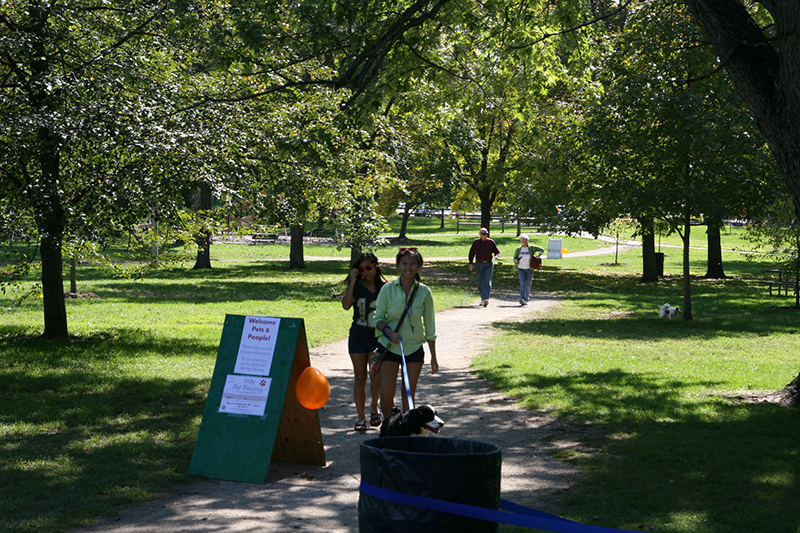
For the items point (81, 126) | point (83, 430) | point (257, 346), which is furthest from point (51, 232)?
point (257, 346)

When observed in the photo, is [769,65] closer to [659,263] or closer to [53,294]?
[53,294]

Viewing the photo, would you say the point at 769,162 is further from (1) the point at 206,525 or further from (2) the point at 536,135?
(1) the point at 206,525

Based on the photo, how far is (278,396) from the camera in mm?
6516

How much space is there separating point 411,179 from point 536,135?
2011 cm

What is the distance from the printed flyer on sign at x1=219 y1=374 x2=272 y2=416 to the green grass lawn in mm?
643

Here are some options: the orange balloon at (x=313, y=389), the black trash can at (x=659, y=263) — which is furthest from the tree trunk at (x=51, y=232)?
the black trash can at (x=659, y=263)

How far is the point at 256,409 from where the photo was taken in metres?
6.52

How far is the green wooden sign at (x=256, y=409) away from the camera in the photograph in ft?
20.9

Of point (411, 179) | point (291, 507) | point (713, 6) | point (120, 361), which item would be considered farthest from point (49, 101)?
point (411, 179)

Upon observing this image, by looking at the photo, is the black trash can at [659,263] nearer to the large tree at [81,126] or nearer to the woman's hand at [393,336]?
the large tree at [81,126]

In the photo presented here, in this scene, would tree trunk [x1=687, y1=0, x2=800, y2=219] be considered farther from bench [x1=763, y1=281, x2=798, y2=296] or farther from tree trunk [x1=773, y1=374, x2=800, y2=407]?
bench [x1=763, y1=281, x2=798, y2=296]

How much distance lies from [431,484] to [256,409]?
3.29m

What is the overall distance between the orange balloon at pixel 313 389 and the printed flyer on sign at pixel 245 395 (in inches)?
13.9

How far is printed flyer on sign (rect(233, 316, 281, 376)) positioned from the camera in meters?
6.66
